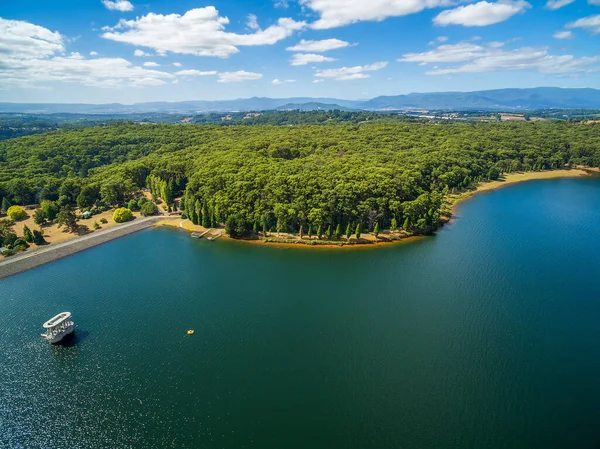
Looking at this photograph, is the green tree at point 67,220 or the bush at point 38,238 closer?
the bush at point 38,238

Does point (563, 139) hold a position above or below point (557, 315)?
above

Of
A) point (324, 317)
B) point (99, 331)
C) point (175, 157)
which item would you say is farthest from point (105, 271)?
point (175, 157)

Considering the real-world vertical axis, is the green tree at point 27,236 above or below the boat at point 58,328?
above

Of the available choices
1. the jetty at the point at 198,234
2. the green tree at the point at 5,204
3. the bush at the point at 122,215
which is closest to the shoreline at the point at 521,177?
the jetty at the point at 198,234

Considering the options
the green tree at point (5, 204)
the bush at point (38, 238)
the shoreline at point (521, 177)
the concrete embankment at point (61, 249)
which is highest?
the shoreline at point (521, 177)

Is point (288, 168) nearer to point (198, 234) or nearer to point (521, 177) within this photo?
point (198, 234)

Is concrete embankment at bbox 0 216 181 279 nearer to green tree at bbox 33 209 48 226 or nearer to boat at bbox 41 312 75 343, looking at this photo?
green tree at bbox 33 209 48 226

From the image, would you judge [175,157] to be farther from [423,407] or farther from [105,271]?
[423,407]

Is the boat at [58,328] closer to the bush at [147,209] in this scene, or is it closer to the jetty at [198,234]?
the jetty at [198,234]
